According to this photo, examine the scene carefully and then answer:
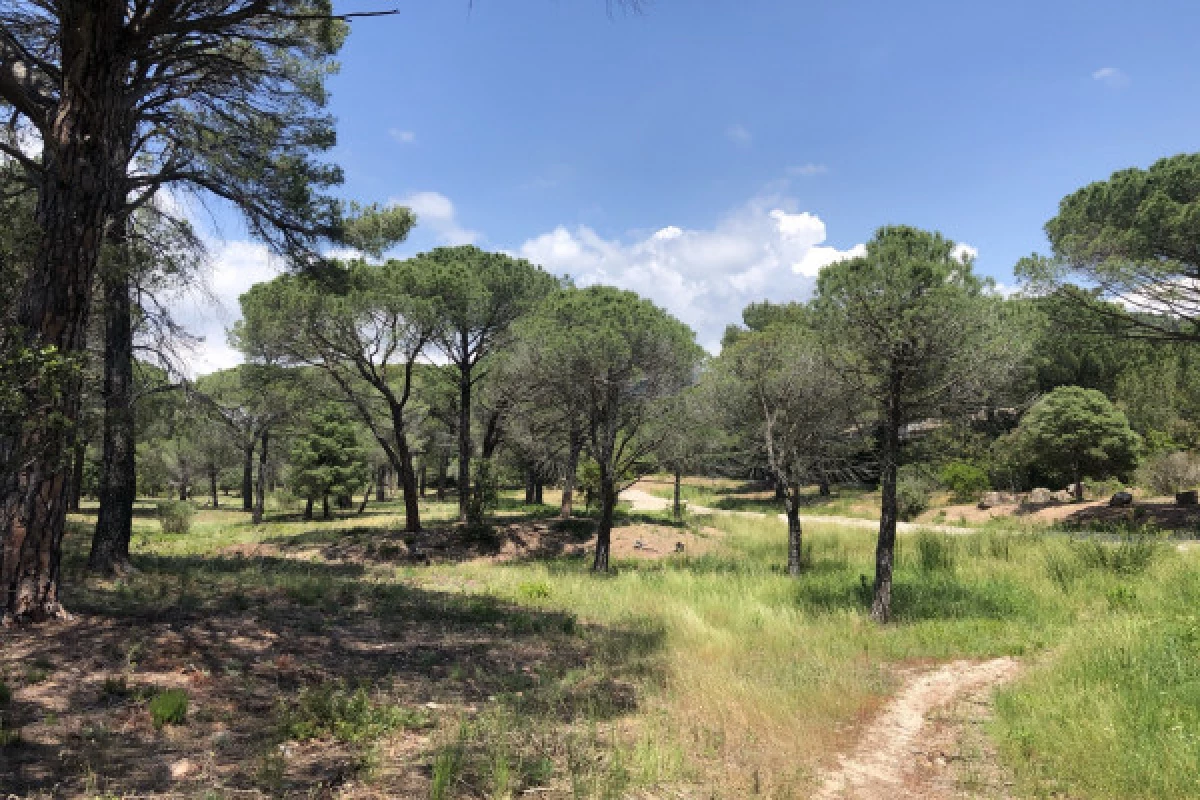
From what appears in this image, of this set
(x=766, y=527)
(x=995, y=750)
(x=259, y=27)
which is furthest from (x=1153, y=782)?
(x=766, y=527)

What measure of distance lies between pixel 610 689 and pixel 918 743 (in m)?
2.88

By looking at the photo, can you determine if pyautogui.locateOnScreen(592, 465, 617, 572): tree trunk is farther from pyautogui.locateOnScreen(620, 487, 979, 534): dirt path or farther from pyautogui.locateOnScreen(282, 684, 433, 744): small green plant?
pyautogui.locateOnScreen(282, 684, 433, 744): small green plant

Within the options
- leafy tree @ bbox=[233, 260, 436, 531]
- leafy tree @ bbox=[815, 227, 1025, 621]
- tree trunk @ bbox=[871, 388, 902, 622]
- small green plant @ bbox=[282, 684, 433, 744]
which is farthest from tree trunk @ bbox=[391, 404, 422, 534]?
small green plant @ bbox=[282, 684, 433, 744]

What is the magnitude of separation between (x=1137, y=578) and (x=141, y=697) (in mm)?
14231

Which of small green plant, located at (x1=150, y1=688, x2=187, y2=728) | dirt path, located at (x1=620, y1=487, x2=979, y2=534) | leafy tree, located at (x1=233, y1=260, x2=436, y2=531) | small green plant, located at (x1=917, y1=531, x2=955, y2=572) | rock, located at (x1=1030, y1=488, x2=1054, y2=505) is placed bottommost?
dirt path, located at (x1=620, y1=487, x2=979, y2=534)

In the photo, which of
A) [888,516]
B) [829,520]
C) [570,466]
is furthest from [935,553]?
[570,466]

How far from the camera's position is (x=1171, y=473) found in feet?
79.5

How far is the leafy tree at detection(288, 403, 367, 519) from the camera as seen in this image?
33719 mm

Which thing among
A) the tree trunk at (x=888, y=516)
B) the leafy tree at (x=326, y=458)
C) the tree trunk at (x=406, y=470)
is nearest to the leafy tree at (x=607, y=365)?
the tree trunk at (x=406, y=470)

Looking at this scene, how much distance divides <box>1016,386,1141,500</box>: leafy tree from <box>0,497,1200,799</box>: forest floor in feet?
54.6

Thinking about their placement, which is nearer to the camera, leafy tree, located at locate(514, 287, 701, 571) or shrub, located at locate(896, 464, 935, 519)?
leafy tree, located at locate(514, 287, 701, 571)

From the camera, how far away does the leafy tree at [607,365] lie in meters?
16.8

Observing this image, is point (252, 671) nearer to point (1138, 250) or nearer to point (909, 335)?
point (909, 335)

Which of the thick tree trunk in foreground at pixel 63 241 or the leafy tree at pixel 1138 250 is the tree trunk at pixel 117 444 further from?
the leafy tree at pixel 1138 250
